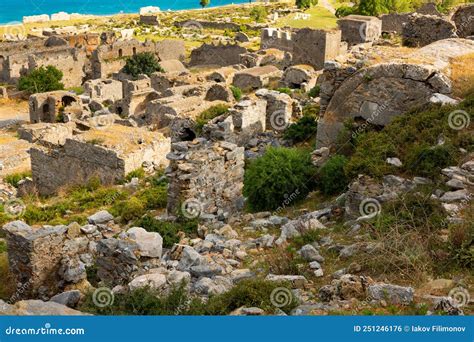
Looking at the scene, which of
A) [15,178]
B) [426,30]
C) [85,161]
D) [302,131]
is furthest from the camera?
[15,178]

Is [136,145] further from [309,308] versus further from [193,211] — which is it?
[309,308]

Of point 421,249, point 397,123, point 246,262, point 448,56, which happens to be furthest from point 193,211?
point 448,56

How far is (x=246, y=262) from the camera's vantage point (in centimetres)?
1080

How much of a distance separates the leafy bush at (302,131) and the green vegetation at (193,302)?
11.2 metres

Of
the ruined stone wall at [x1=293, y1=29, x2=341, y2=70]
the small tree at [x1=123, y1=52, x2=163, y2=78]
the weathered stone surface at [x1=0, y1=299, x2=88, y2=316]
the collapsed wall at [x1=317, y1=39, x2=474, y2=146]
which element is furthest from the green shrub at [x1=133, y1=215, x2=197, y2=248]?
the small tree at [x1=123, y1=52, x2=163, y2=78]

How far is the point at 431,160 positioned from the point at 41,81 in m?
37.7

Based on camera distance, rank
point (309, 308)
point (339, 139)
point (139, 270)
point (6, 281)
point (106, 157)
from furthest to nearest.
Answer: point (106, 157) → point (339, 139) → point (6, 281) → point (139, 270) → point (309, 308)

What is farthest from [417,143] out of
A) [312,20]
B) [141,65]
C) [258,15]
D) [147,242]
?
[258,15]

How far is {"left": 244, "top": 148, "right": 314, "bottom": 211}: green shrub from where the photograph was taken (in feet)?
46.9

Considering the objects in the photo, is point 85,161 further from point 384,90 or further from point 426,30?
point 426,30

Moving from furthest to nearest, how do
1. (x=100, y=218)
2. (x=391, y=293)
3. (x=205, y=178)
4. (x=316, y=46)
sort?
(x=316, y=46)
(x=205, y=178)
(x=100, y=218)
(x=391, y=293)

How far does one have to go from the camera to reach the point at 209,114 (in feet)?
72.4

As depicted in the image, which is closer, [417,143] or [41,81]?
[417,143]

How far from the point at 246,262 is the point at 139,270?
1810 mm
